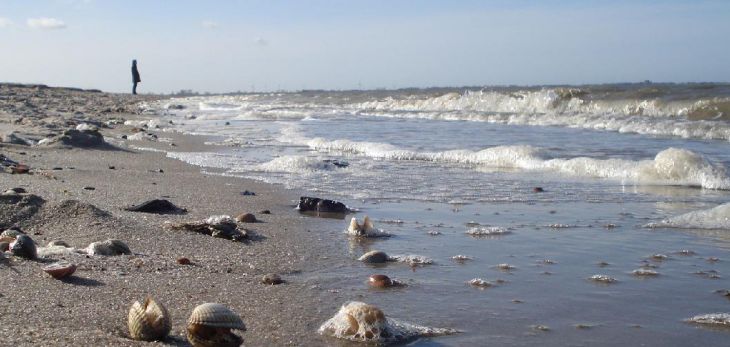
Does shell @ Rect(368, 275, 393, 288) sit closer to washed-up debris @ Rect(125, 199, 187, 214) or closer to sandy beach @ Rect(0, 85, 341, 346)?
sandy beach @ Rect(0, 85, 341, 346)

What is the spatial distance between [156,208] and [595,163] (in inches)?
241

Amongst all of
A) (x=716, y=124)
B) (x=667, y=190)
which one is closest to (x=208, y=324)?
(x=667, y=190)

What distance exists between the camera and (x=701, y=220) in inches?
236

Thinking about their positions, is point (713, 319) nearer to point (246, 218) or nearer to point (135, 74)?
point (246, 218)

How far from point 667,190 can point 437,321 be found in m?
5.59

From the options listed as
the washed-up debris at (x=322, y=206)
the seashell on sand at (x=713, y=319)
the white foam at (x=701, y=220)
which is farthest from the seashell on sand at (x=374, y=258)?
the white foam at (x=701, y=220)

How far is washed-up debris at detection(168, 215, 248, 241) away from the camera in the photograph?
5.20 metres

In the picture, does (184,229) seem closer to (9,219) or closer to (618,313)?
(9,219)

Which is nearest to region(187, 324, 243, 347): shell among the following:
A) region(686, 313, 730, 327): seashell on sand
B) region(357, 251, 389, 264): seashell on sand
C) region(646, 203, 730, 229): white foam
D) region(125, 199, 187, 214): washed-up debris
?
region(357, 251, 389, 264): seashell on sand

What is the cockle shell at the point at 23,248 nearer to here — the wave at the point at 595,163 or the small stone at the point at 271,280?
the small stone at the point at 271,280

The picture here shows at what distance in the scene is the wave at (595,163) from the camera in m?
8.74

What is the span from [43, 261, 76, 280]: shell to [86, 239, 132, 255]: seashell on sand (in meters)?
0.46

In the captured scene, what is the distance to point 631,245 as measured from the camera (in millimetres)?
5211

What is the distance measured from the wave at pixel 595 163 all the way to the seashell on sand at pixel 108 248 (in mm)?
6317
